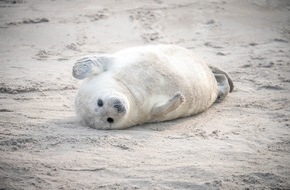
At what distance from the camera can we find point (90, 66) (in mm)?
4652

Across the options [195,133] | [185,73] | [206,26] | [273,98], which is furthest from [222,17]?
[195,133]

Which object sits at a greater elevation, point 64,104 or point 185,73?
point 185,73

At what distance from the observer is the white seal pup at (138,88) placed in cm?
443

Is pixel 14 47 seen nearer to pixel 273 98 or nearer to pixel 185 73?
pixel 185 73

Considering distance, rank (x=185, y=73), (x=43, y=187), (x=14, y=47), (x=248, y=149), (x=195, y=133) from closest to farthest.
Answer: (x=43, y=187) < (x=248, y=149) < (x=195, y=133) < (x=185, y=73) < (x=14, y=47)

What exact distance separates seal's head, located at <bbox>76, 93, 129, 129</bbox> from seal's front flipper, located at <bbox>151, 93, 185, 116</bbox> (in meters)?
0.38

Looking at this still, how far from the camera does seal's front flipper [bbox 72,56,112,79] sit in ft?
15.1

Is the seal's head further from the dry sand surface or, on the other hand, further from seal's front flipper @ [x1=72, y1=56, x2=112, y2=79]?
seal's front flipper @ [x1=72, y1=56, x2=112, y2=79]

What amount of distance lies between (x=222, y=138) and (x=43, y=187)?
74.3 inches

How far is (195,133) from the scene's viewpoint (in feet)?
15.3

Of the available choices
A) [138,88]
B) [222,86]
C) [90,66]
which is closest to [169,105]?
[138,88]

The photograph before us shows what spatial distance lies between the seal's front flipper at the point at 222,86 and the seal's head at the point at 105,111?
1.72 m

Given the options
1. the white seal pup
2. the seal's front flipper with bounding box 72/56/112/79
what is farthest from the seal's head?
the seal's front flipper with bounding box 72/56/112/79

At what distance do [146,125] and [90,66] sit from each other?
32.7 inches
